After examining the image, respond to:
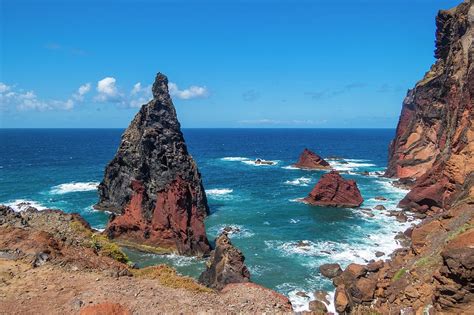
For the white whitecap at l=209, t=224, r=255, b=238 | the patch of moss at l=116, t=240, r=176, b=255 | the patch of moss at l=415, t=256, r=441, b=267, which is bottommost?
the patch of moss at l=116, t=240, r=176, b=255

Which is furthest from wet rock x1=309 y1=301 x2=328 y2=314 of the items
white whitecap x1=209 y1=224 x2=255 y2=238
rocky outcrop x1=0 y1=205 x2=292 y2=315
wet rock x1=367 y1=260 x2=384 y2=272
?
white whitecap x1=209 y1=224 x2=255 y2=238

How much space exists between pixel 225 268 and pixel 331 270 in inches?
534

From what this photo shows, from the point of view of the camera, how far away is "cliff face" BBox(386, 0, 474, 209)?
49844mm

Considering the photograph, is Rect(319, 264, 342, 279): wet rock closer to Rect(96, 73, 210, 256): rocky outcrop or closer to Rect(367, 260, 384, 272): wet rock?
Rect(367, 260, 384, 272): wet rock

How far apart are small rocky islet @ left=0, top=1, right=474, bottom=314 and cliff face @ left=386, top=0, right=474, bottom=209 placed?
27 cm

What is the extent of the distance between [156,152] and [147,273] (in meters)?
43.9

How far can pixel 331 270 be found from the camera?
4312cm

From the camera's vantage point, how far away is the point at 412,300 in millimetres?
27688

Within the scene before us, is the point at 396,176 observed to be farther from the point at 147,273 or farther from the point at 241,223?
the point at 147,273

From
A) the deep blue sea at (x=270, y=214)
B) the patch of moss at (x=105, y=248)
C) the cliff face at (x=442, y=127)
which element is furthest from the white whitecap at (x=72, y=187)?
the cliff face at (x=442, y=127)

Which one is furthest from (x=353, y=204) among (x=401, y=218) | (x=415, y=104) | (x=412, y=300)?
(x=412, y=300)

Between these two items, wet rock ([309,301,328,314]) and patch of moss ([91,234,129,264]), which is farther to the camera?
wet rock ([309,301,328,314])

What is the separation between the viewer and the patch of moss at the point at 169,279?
23.0 m

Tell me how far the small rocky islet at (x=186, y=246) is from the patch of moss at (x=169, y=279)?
0.21 feet
